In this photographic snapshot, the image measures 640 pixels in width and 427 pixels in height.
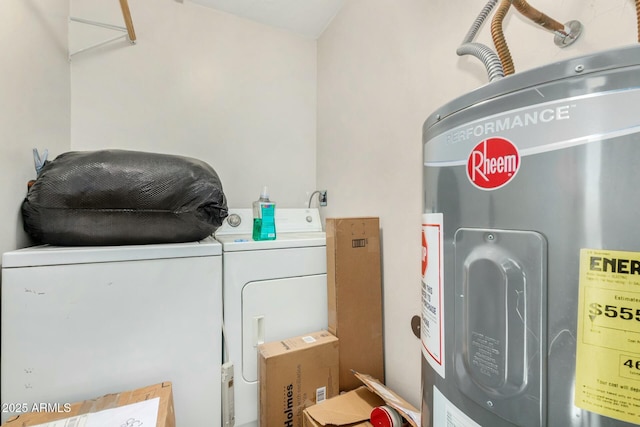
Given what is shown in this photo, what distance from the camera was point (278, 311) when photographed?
1.28 meters

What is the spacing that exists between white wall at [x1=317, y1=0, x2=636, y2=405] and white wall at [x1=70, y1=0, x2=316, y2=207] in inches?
15.5

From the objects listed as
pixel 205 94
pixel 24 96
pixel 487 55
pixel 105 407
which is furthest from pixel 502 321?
pixel 205 94

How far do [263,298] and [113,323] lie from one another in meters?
0.56

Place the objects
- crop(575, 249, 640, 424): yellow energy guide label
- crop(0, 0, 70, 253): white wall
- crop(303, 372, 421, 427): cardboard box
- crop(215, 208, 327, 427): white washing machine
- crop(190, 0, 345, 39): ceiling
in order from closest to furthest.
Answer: crop(575, 249, 640, 424): yellow energy guide label < crop(0, 0, 70, 253): white wall < crop(303, 372, 421, 427): cardboard box < crop(215, 208, 327, 427): white washing machine < crop(190, 0, 345, 39): ceiling

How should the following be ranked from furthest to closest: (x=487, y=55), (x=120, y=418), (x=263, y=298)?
1. (x=263, y=298)
2. (x=120, y=418)
3. (x=487, y=55)

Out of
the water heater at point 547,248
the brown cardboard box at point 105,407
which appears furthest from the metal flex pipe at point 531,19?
the brown cardboard box at point 105,407

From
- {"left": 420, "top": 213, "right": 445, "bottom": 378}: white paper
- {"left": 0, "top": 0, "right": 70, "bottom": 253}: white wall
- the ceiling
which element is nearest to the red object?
{"left": 420, "top": 213, "right": 445, "bottom": 378}: white paper

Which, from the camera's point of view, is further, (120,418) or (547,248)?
(120,418)

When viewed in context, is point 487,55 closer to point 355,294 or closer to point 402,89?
point 402,89

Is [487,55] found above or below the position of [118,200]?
above

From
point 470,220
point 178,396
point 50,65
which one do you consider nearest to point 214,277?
point 178,396

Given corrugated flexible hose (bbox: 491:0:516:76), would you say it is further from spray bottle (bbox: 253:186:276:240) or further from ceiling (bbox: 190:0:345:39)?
ceiling (bbox: 190:0:345:39)

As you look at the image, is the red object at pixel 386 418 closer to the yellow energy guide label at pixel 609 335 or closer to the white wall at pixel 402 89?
the white wall at pixel 402 89

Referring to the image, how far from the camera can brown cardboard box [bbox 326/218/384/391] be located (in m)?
1.28
